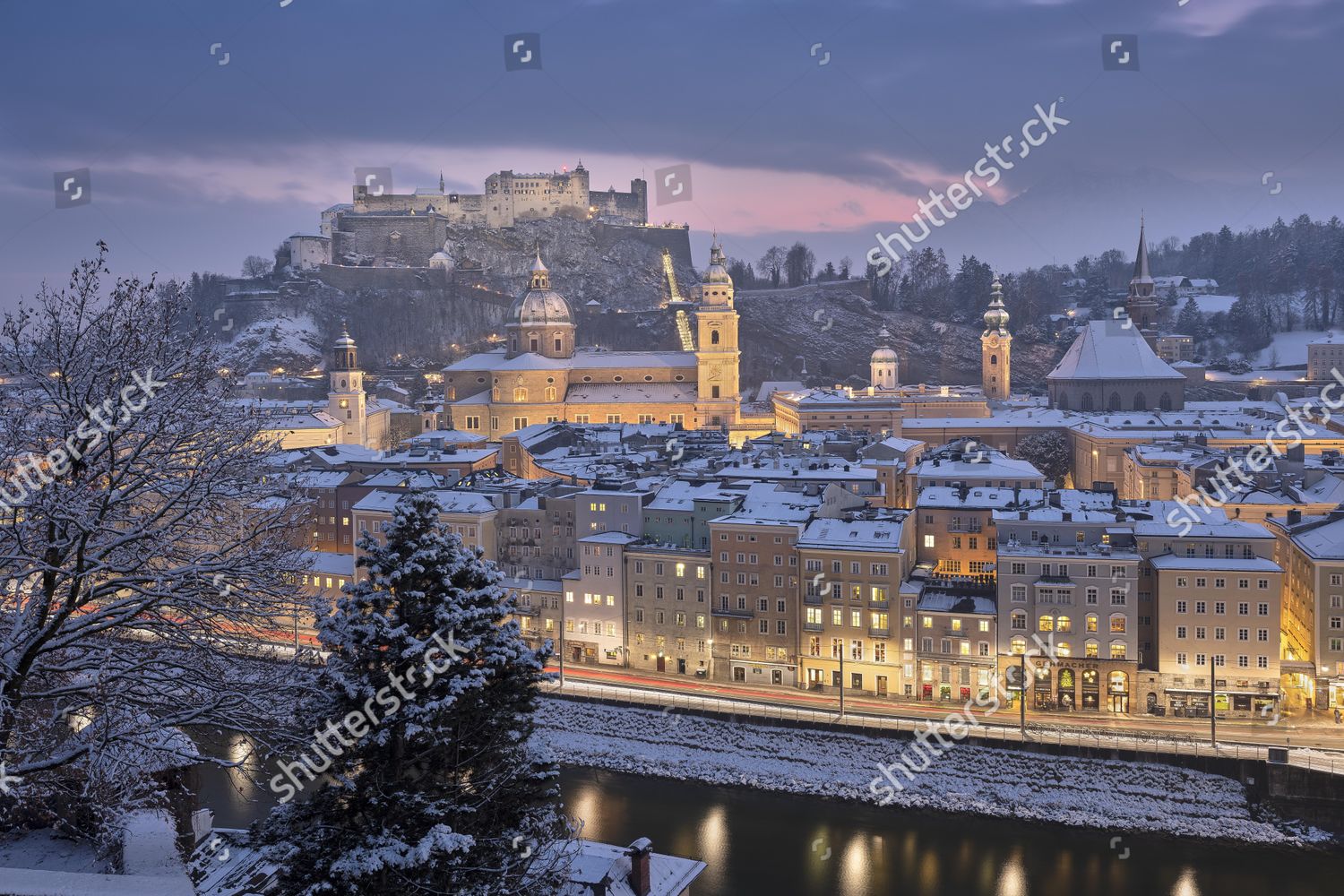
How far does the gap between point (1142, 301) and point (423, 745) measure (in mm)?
47464

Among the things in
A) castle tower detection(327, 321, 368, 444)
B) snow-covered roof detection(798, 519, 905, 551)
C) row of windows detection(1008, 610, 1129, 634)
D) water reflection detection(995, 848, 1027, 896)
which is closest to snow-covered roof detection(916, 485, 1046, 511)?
snow-covered roof detection(798, 519, 905, 551)

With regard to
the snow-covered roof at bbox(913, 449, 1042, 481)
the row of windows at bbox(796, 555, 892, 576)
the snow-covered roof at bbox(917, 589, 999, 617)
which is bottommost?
the snow-covered roof at bbox(917, 589, 999, 617)

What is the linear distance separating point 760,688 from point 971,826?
4.94 m

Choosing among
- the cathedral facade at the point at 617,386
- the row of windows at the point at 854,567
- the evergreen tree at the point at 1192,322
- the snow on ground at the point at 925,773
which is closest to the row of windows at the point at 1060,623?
the row of windows at the point at 854,567

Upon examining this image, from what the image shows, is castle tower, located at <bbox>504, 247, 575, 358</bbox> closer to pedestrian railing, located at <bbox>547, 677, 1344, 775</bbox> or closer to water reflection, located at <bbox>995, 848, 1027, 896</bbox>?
pedestrian railing, located at <bbox>547, 677, 1344, 775</bbox>

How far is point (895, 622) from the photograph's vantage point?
18.1m

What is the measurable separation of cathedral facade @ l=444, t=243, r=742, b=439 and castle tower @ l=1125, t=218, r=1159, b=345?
1782 centimetres

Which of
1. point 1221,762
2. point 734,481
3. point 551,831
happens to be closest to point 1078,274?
Result: point 734,481

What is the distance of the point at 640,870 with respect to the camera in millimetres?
9508

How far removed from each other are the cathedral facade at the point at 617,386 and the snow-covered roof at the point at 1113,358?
10.8 metres

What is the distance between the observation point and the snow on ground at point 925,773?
1432cm

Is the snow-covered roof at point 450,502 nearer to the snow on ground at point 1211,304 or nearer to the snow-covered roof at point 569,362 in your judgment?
the snow-covered roof at point 569,362

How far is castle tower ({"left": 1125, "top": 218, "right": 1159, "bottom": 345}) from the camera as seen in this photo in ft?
159

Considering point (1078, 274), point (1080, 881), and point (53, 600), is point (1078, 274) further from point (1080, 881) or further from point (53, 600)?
point (53, 600)
